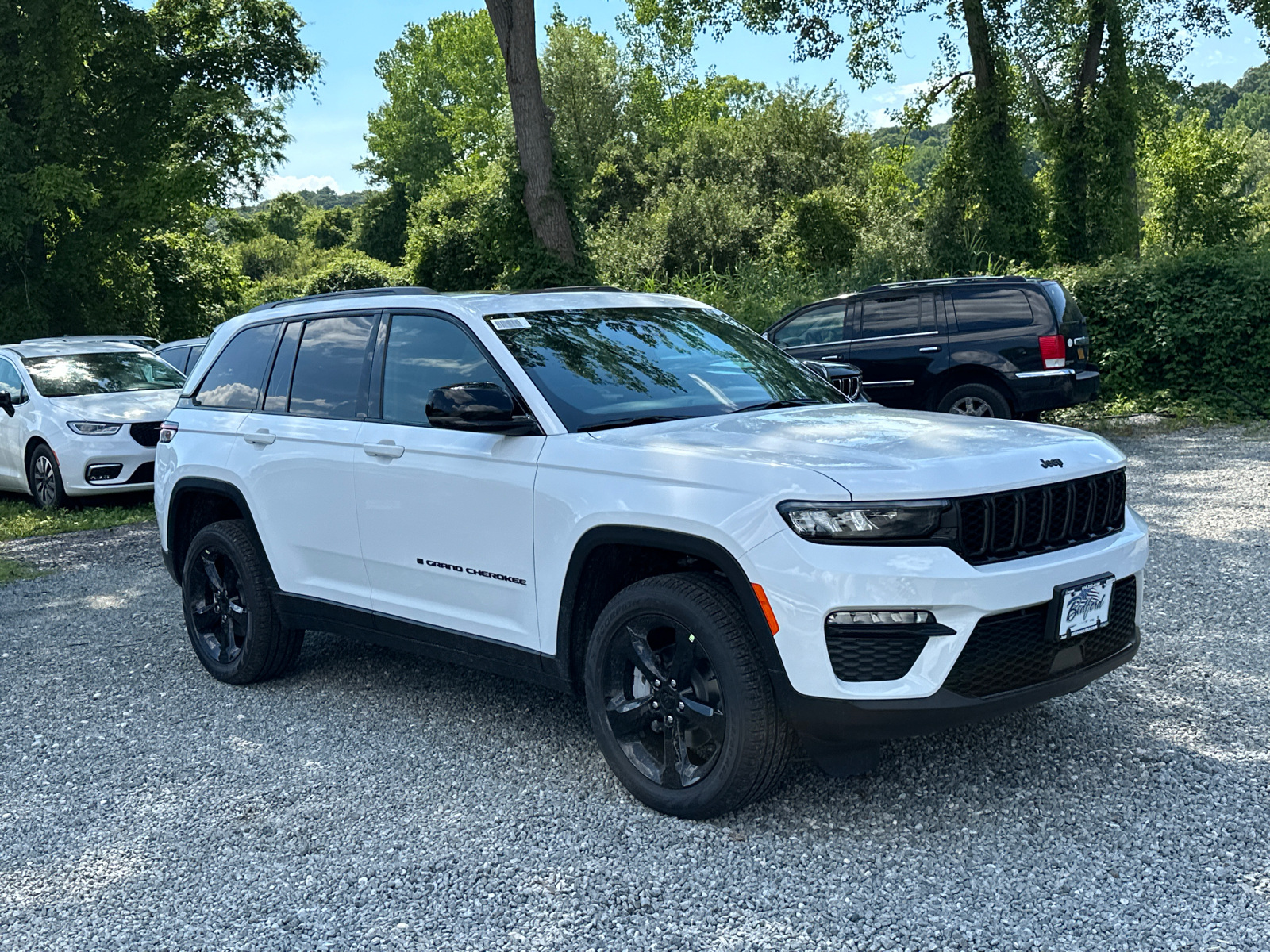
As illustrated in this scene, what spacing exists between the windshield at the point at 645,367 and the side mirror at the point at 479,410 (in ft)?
0.52

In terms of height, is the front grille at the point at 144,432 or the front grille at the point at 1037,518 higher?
the front grille at the point at 1037,518

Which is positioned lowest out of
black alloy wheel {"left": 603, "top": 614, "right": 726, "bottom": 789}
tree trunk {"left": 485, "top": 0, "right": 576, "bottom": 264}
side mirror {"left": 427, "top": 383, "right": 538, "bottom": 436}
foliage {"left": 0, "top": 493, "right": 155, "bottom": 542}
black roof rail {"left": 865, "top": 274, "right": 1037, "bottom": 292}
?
foliage {"left": 0, "top": 493, "right": 155, "bottom": 542}

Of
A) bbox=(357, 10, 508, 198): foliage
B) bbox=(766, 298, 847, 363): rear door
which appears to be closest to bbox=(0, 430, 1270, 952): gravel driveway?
bbox=(766, 298, 847, 363): rear door

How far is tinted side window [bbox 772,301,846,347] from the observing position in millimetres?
13906

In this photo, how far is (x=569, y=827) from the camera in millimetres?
4141

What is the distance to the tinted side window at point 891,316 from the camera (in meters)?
13.2

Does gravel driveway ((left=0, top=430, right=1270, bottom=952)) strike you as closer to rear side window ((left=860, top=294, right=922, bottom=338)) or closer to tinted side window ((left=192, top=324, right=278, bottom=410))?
tinted side window ((left=192, top=324, right=278, bottom=410))

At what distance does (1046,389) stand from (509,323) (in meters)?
8.71

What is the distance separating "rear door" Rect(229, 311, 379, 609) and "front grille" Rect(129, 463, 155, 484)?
7.33 meters

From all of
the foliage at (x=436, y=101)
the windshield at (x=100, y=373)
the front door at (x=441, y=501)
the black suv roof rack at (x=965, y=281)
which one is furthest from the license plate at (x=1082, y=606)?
the foliage at (x=436, y=101)

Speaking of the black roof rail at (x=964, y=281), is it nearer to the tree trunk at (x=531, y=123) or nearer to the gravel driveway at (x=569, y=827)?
the tree trunk at (x=531, y=123)

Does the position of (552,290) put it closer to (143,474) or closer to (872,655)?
(872,655)

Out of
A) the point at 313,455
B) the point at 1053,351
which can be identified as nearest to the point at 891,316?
the point at 1053,351

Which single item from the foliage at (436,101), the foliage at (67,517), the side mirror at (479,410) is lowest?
the foliage at (67,517)
